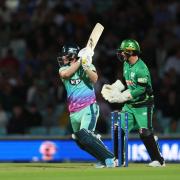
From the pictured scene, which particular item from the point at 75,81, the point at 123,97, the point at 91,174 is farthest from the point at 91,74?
the point at 91,174

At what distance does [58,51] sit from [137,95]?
7.34 m

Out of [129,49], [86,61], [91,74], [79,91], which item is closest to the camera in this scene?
[86,61]

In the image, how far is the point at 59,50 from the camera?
1827 cm

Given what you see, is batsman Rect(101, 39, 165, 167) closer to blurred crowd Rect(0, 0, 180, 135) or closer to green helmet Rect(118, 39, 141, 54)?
green helmet Rect(118, 39, 141, 54)

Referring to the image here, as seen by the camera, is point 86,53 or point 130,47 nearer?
point 86,53

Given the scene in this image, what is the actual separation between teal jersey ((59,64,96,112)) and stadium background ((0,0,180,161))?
4.12 meters

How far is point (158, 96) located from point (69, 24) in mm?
3501

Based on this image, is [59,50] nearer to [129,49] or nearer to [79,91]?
[129,49]

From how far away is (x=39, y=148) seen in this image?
1551cm

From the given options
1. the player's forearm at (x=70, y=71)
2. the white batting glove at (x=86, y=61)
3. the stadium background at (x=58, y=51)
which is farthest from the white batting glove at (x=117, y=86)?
the stadium background at (x=58, y=51)

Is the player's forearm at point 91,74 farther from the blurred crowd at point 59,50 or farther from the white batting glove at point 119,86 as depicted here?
the blurred crowd at point 59,50

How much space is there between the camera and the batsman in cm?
1119

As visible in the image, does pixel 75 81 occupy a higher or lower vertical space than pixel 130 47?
lower

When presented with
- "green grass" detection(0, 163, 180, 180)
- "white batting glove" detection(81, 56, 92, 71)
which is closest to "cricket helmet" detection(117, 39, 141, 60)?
"white batting glove" detection(81, 56, 92, 71)
